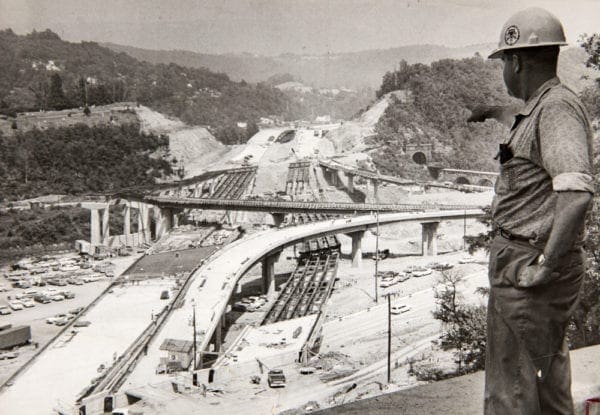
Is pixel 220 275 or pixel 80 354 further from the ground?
pixel 220 275

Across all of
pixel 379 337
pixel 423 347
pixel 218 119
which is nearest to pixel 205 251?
pixel 379 337

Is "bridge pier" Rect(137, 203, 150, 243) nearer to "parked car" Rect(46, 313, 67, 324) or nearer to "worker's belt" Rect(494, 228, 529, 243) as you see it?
"parked car" Rect(46, 313, 67, 324)

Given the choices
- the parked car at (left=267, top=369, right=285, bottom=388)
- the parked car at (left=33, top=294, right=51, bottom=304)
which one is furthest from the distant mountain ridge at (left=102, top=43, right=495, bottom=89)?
the parked car at (left=267, top=369, right=285, bottom=388)

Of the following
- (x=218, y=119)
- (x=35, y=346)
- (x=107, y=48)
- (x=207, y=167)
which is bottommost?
(x=35, y=346)

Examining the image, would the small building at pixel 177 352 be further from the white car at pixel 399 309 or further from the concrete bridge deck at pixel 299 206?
the concrete bridge deck at pixel 299 206

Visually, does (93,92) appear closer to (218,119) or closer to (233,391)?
(218,119)

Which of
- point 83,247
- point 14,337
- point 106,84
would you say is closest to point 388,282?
point 14,337

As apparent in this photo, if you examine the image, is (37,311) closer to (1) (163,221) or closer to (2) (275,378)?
(2) (275,378)
